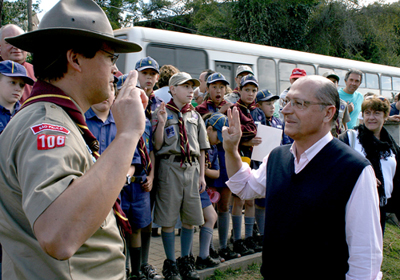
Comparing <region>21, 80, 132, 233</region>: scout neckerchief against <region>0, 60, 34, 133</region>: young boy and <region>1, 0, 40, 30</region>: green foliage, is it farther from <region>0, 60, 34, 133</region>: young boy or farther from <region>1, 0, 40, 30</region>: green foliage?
<region>1, 0, 40, 30</region>: green foliage

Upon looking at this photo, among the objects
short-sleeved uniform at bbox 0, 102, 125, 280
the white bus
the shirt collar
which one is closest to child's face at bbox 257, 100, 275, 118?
the shirt collar

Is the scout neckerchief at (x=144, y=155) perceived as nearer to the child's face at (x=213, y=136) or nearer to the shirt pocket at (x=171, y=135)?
the shirt pocket at (x=171, y=135)

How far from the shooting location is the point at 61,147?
45.1 inches

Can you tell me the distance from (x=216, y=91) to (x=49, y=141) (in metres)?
4.45

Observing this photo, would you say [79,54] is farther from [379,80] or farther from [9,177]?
[379,80]

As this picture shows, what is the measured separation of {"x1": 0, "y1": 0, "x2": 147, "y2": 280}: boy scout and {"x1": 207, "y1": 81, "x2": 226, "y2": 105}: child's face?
389 cm

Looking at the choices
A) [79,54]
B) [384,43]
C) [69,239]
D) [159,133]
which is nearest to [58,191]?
[69,239]

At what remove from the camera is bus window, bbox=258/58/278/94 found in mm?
10766

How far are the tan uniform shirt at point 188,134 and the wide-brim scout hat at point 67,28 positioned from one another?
2657 millimetres

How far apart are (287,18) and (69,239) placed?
25.2m

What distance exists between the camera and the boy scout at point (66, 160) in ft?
3.48

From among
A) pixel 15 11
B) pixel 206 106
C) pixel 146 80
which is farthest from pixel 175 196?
pixel 15 11

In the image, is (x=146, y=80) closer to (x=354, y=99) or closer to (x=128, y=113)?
(x=128, y=113)

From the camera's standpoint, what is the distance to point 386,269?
4.57 m
